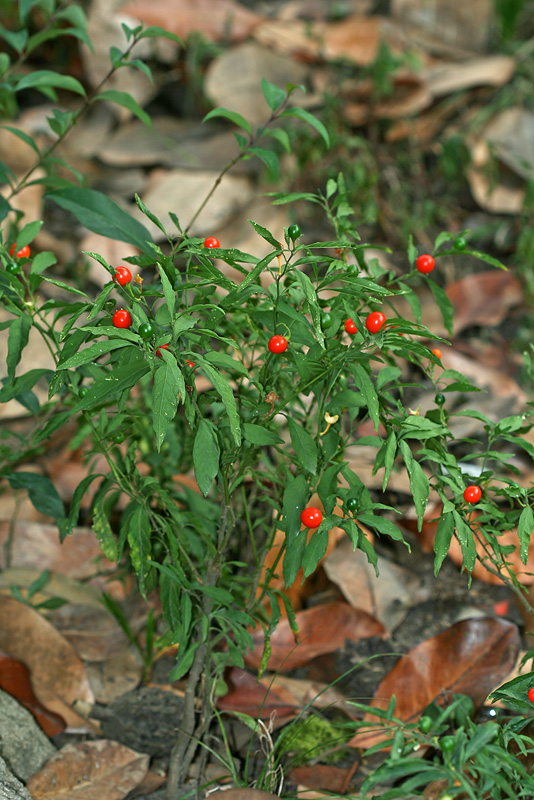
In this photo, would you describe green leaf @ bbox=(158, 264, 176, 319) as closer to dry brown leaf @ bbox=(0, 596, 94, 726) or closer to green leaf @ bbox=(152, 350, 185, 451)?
green leaf @ bbox=(152, 350, 185, 451)

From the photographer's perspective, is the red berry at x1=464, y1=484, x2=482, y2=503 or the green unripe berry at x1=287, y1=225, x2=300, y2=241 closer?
the green unripe berry at x1=287, y1=225, x2=300, y2=241

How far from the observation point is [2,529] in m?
1.77

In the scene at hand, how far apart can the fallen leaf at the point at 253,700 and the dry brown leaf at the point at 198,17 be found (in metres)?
2.40

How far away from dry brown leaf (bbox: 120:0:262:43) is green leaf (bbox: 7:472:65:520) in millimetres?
2132

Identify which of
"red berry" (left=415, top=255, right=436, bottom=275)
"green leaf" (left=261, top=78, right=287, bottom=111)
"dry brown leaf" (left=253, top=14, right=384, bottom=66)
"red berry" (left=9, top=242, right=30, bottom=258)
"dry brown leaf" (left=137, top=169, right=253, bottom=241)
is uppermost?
"dry brown leaf" (left=253, top=14, right=384, bottom=66)

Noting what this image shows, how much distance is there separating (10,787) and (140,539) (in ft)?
1.36

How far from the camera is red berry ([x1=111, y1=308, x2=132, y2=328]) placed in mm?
846

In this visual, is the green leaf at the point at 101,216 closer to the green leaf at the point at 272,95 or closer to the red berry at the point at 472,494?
the green leaf at the point at 272,95

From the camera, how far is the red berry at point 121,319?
846 millimetres

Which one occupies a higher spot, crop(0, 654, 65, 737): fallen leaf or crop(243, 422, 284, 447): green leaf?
crop(243, 422, 284, 447): green leaf

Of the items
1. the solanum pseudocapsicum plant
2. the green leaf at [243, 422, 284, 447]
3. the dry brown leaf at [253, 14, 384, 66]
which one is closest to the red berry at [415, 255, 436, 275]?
the solanum pseudocapsicum plant

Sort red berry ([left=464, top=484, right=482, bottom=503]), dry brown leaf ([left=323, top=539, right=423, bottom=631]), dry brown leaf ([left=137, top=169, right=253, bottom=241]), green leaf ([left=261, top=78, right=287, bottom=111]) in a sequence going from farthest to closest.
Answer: dry brown leaf ([left=137, top=169, right=253, bottom=241]) < dry brown leaf ([left=323, top=539, right=423, bottom=631]) < green leaf ([left=261, top=78, right=287, bottom=111]) < red berry ([left=464, top=484, right=482, bottom=503])

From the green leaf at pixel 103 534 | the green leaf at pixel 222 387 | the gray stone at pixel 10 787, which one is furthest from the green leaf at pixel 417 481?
the gray stone at pixel 10 787

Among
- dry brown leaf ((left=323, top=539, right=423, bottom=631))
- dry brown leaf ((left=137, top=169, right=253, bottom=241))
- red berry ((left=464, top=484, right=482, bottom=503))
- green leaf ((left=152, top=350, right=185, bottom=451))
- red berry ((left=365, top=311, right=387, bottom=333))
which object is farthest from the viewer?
dry brown leaf ((left=137, top=169, right=253, bottom=241))
